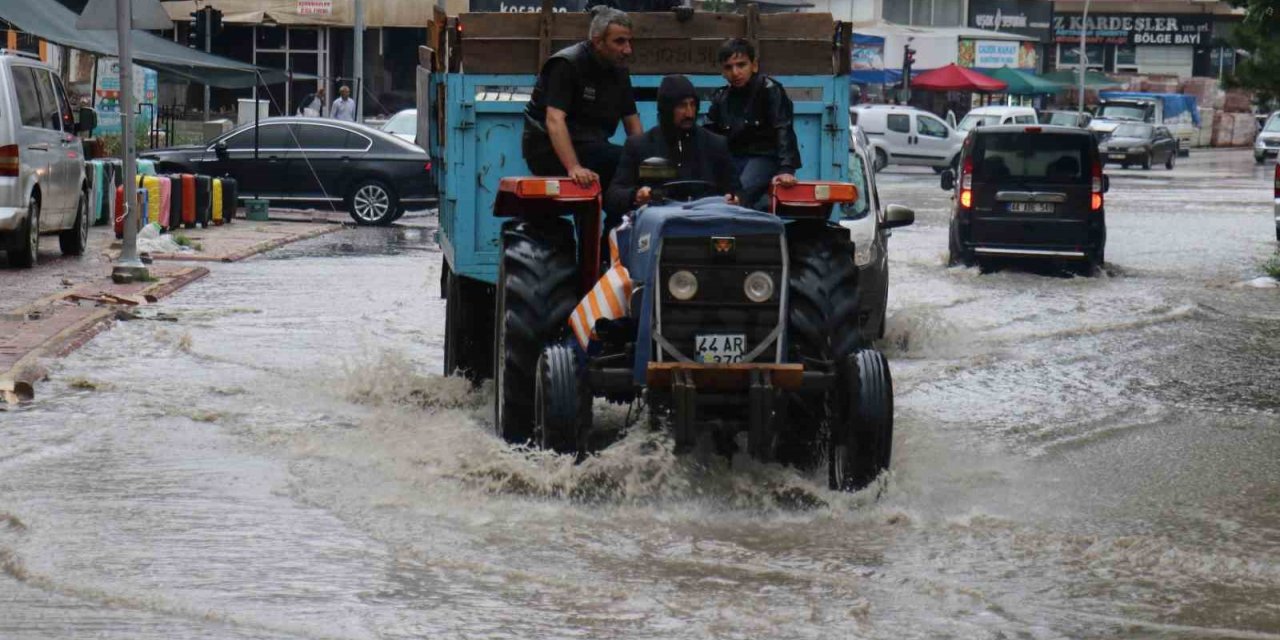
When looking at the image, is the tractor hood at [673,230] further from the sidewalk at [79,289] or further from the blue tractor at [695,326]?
the sidewalk at [79,289]

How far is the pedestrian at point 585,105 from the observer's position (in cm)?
950

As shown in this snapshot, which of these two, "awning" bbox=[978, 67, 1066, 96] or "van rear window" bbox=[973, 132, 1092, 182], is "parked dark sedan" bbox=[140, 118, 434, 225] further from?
"awning" bbox=[978, 67, 1066, 96]

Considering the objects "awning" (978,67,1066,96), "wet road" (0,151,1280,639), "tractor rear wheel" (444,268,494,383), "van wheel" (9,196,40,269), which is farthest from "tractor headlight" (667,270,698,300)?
"awning" (978,67,1066,96)

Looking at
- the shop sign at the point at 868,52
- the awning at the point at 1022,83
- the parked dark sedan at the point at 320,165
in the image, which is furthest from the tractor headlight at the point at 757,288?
the shop sign at the point at 868,52

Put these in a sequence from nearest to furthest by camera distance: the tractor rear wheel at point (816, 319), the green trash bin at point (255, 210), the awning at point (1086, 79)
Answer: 1. the tractor rear wheel at point (816, 319)
2. the green trash bin at point (255, 210)
3. the awning at point (1086, 79)

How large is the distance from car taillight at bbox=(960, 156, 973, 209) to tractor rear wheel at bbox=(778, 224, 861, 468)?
14074 mm

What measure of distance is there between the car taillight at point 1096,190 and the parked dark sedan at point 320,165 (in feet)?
31.1

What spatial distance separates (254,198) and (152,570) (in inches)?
862

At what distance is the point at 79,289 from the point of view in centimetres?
1639

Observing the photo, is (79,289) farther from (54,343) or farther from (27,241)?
(54,343)

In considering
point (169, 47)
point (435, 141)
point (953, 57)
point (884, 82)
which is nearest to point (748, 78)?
point (435, 141)

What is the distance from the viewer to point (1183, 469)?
32.2 feet

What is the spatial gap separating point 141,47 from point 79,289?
1530 centimetres

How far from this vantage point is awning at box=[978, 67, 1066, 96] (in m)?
70.9
